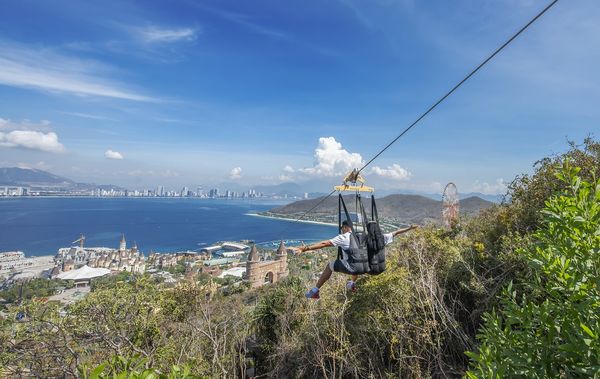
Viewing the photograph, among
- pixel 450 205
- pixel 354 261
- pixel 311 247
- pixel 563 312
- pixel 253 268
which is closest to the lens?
pixel 563 312

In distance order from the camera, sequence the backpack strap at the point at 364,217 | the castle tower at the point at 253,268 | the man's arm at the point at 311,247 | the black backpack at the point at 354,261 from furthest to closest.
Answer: the castle tower at the point at 253,268, the backpack strap at the point at 364,217, the black backpack at the point at 354,261, the man's arm at the point at 311,247

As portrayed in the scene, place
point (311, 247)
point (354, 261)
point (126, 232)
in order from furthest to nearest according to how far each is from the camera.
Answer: point (126, 232), point (354, 261), point (311, 247)

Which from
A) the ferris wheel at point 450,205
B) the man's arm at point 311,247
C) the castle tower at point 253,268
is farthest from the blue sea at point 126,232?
the man's arm at point 311,247

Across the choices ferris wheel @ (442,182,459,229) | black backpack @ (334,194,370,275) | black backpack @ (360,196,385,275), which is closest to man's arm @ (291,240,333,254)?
black backpack @ (334,194,370,275)

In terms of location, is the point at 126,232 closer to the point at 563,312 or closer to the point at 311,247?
the point at 311,247

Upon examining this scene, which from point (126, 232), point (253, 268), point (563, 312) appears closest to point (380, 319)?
point (563, 312)

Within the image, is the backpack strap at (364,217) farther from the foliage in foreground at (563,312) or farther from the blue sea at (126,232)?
the blue sea at (126,232)

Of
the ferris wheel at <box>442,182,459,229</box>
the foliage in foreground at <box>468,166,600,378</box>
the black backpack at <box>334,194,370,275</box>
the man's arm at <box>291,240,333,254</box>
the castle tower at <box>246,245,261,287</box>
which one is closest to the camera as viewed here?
the foliage in foreground at <box>468,166,600,378</box>

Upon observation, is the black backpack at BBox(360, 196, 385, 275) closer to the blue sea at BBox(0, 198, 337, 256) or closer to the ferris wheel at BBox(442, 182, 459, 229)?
the ferris wheel at BBox(442, 182, 459, 229)

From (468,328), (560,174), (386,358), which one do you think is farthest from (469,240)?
(560,174)

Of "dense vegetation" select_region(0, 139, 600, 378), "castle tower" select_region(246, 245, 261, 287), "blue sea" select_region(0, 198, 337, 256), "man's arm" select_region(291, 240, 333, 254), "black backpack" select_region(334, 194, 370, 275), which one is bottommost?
"blue sea" select_region(0, 198, 337, 256)
